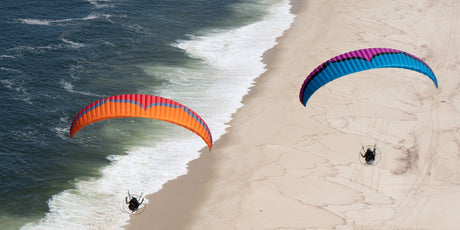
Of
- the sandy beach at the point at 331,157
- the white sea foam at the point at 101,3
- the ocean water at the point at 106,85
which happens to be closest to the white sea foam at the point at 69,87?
the ocean water at the point at 106,85

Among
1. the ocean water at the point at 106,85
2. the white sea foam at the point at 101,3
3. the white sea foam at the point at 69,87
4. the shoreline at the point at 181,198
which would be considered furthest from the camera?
the white sea foam at the point at 101,3

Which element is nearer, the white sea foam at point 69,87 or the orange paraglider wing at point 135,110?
the orange paraglider wing at point 135,110

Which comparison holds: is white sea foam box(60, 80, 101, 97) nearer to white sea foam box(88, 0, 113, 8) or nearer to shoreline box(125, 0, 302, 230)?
shoreline box(125, 0, 302, 230)

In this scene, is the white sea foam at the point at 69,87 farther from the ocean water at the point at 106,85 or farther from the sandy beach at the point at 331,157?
the sandy beach at the point at 331,157

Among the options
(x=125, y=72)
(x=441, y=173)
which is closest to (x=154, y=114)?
(x=441, y=173)

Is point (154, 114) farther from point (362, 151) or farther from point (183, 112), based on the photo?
point (362, 151)

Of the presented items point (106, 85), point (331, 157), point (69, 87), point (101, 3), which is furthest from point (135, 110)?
point (101, 3)
